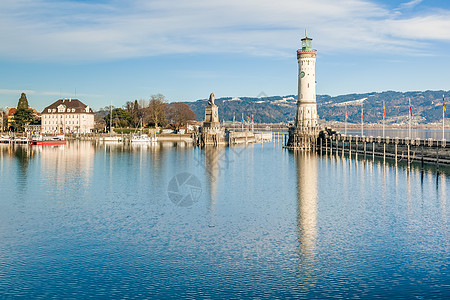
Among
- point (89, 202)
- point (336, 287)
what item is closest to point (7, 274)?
point (336, 287)

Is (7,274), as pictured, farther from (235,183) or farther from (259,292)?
(235,183)

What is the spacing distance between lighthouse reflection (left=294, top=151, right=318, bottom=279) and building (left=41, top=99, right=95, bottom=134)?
132m

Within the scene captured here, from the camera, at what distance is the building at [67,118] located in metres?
185

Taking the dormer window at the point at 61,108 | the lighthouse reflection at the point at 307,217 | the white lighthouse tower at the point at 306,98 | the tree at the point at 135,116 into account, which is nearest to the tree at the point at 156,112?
the tree at the point at 135,116

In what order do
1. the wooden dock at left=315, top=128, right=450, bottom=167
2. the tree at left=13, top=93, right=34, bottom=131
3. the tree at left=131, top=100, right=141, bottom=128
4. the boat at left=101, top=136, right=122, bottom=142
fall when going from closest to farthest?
1. the wooden dock at left=315, top=128, right=450, bottom=167
2. the boat at left=101, top=136, right=122, bottom=142
3. the tree at left=13, top=93, right=34, bottom=131
4. the tree at left=131, top=100, right=141, bottom=128

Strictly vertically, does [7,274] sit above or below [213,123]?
below

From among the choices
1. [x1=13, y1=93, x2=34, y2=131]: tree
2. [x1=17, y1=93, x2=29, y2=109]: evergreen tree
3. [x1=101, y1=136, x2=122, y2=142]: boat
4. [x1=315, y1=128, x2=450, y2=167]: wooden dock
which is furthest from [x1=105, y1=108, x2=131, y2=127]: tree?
[x1=315, y1=128, x2=450, y2=167]: wooden dock

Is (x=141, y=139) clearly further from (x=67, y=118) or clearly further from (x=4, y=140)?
(x=67, y=118)

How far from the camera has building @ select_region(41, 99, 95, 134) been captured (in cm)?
18475

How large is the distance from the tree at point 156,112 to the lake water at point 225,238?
4866 inches

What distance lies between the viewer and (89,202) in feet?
148

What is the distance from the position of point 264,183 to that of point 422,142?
107 feet

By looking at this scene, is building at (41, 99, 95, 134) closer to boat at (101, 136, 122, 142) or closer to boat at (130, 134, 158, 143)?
boat at (101, 136, 122, 142)

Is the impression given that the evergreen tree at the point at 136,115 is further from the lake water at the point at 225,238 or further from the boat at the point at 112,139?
the lake water at the point at 225,238
